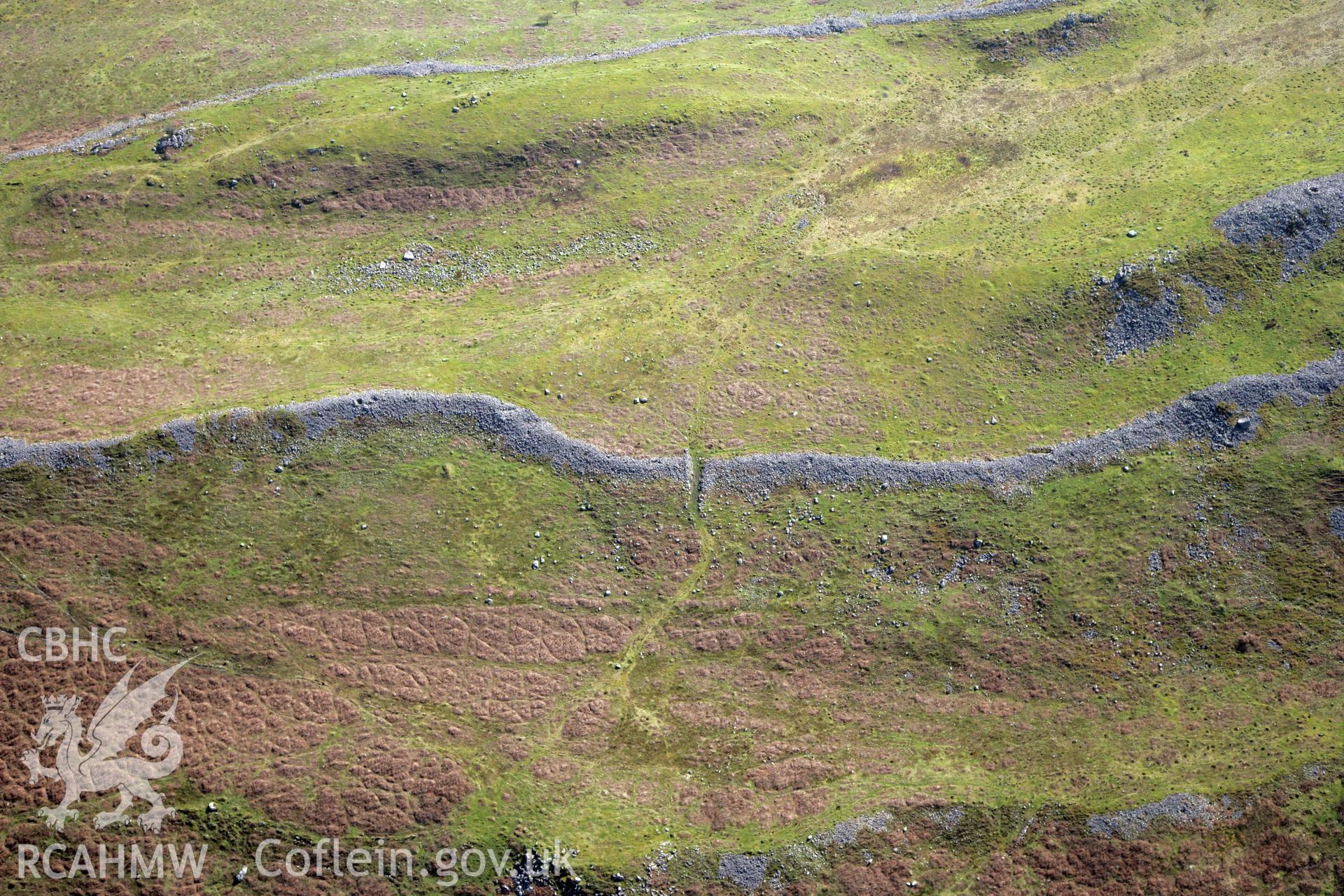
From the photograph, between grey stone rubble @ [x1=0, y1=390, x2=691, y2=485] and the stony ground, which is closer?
the stony ground

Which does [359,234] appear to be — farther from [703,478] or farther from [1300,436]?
[1300,436]

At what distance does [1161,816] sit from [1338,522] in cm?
2572

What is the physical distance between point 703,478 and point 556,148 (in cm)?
3982

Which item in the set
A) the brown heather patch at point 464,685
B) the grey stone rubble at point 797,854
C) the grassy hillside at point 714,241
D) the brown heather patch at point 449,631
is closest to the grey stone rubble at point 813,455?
the grassy hillside at point 714,241

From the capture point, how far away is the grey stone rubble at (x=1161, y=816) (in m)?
48.5

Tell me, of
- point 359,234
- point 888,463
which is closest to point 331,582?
point 359,234

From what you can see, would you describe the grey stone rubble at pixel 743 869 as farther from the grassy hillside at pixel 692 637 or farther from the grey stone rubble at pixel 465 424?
the grey stone rubble at pixel 465 424

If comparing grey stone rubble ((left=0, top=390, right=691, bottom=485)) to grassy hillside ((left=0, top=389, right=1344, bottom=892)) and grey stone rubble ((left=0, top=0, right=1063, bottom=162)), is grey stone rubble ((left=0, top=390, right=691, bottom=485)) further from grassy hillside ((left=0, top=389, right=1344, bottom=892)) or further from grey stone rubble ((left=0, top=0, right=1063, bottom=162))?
grey stone rubble ((left=0, top=0, right=1063, bottom=162))

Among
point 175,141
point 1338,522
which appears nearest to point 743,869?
point 1338,522

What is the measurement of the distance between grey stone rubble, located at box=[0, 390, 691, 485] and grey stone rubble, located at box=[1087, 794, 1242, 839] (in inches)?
1350

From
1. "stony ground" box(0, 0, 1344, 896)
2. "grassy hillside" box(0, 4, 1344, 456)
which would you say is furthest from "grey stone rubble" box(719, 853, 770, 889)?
"grassy hillside" box(0, 4, 1344, 456)

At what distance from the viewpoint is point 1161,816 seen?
48.7 metres

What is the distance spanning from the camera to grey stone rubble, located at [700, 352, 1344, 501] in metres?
60.3

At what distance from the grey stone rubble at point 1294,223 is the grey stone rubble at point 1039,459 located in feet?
43.1
